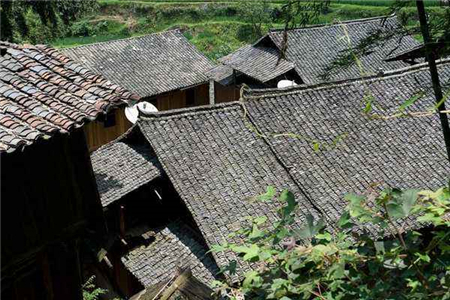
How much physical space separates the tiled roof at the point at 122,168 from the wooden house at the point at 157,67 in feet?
27.4

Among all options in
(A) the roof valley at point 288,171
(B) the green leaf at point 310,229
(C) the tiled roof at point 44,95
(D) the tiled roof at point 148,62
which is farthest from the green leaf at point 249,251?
(D) the tiled roof at point 148,62

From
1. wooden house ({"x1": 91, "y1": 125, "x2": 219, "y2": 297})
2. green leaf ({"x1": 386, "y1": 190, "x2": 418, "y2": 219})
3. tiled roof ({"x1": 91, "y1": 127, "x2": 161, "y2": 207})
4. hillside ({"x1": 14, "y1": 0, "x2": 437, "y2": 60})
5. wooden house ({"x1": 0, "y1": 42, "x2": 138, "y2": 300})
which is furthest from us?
hillside ({"x1": 14, "y1": 0, "x2": 437, "y2": 60})

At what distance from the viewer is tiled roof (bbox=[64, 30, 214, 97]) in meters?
22.8

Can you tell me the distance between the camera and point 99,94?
5098 millimetres

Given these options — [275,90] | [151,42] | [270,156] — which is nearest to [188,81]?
[151,42]

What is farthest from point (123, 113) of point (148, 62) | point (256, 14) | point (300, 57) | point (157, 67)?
A: point (256, 14)

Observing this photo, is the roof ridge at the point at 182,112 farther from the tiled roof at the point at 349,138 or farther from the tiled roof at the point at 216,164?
the tiled roof at the point at 349,138

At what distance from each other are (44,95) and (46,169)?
81 centimetres

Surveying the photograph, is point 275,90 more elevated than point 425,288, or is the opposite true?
point 275,90

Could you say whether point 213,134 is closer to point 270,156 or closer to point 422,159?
point 270,156

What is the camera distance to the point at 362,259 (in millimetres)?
2359

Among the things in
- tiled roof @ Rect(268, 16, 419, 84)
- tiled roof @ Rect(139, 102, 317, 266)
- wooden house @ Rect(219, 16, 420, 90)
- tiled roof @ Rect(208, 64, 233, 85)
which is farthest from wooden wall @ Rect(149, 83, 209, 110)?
tiled roof @ Rect(139, 102, 317, 266)

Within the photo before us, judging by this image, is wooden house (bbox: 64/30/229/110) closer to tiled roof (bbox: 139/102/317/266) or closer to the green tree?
the green tree

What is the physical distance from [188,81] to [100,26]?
2460 cm
